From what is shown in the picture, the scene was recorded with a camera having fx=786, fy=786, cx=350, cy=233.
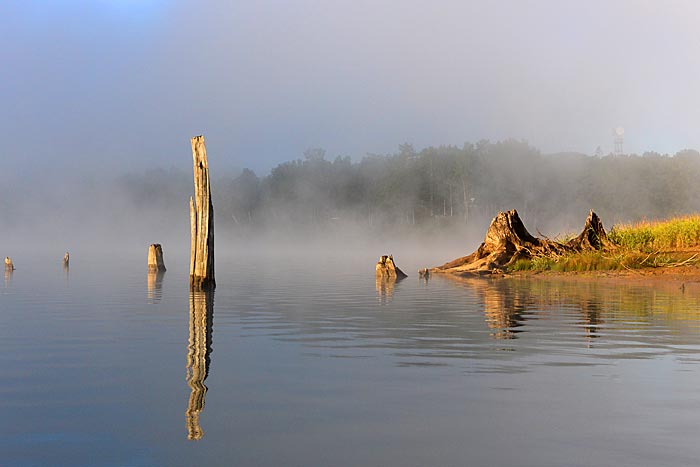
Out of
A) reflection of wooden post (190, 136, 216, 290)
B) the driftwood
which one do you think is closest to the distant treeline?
the driftwood

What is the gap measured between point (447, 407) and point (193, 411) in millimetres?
2891

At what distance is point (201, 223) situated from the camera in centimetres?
2872

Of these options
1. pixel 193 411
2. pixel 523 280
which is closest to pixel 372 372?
pixel 193 411

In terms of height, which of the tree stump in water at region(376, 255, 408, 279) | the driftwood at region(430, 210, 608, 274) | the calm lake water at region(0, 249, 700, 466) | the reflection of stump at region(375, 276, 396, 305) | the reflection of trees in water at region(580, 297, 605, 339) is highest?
the driftwood at region(430, 210, 608, 274)

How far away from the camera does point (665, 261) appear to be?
3731 cm

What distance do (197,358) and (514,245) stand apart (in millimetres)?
31934

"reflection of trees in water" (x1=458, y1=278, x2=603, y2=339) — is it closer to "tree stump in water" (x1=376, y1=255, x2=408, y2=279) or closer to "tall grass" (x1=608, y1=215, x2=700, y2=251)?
"tree stump in water" (x1=376, y1=255, x2=408, y2=279)

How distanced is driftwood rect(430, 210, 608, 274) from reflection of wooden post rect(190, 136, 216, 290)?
17.2 m

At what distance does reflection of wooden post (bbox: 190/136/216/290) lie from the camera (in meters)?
28.6

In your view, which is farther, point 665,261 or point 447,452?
point 665,261

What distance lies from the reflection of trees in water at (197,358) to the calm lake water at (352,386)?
0.04 metres

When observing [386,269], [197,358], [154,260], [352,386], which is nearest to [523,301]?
[386,269]

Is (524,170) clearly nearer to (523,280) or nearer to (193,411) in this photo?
(523,280)

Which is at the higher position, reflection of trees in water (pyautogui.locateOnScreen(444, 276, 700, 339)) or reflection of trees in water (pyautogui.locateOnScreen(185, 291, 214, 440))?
reflection of trees in water (pyautogui.locateOnScreen(444, 276, 700, 339))
